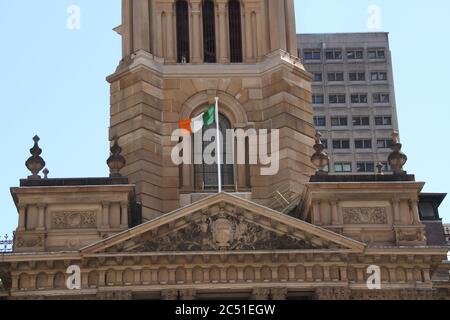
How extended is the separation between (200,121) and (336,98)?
41.8 metres

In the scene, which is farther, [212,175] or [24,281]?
[212,175]

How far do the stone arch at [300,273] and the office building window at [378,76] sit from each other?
50156mm

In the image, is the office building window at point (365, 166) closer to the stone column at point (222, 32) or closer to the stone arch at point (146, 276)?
the stone column at point (222, 32)

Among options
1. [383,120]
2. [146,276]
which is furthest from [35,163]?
[383,120]

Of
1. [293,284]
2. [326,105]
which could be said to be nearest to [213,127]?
[293,284]

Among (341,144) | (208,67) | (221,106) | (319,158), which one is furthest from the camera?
(341,144)

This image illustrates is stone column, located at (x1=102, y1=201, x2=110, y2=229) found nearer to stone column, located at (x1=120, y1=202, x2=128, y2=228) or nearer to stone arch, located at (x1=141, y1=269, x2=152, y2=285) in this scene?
stone column, located at (x1=120, y1=202, x2=128, y2=228)

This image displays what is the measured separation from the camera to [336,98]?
10375 centimetres

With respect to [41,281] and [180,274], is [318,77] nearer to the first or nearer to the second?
[180,274]

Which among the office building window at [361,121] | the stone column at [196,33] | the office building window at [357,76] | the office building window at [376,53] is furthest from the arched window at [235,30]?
the office building window at [376,53]

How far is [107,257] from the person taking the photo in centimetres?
5497

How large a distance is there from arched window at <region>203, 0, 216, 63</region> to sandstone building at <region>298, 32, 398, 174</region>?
3505 centimetres

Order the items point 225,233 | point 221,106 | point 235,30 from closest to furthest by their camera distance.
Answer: point 225,233
point 221,106
point 235,30
